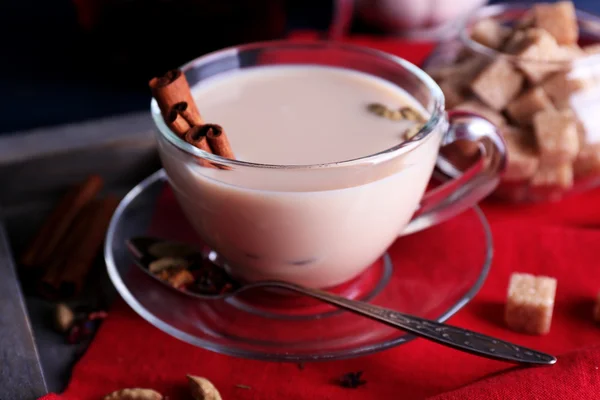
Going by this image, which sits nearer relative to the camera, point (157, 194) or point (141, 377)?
point (141, 377)

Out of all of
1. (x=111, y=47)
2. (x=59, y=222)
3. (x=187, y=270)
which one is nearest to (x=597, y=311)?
(x=187, y=270)

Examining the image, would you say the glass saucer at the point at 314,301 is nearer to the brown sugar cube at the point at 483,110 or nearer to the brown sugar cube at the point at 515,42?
the brown sugar cube at the point at 483,110

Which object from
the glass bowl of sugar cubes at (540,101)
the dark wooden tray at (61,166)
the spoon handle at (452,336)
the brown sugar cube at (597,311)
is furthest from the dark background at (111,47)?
the brown sugar cube at (597,311)

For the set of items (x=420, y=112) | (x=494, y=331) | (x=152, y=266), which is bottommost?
(x=494, y=331)

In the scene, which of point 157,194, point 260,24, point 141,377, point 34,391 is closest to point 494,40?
point 260,24

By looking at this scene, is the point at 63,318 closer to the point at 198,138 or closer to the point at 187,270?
the point at 187,270

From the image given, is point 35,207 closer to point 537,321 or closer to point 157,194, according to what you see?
point 157,194
